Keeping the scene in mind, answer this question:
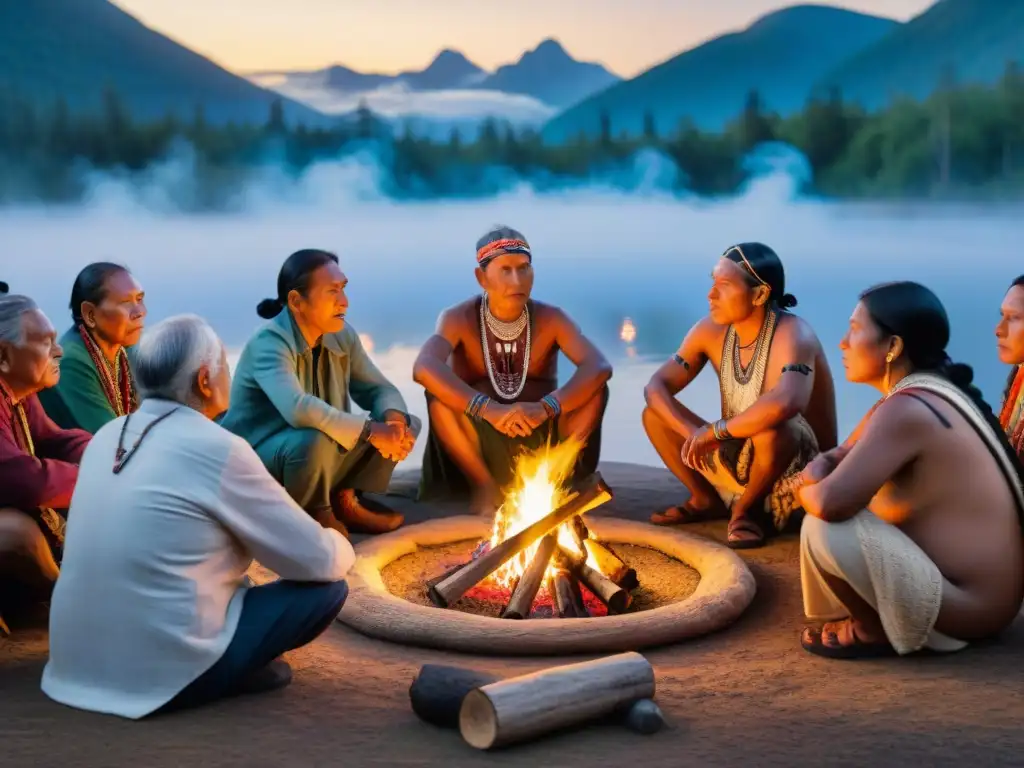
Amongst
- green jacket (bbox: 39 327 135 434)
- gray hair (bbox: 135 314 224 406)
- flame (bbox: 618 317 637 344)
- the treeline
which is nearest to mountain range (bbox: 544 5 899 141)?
the treeline

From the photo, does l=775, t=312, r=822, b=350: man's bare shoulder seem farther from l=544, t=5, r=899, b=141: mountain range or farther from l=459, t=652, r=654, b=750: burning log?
l=544, t=5, r=899, b=141: mountain range

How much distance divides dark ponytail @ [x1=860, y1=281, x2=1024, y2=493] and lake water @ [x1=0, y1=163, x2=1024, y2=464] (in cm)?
721

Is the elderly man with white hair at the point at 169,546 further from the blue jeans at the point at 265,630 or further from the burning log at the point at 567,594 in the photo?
the burning log at the point at 567,594

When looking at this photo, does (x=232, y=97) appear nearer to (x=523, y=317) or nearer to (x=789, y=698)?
(x=523, y=317)

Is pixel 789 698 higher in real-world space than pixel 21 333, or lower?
lower

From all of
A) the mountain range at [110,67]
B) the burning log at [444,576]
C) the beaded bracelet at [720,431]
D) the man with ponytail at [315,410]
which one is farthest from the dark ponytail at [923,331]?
the mountain range at [110,67]

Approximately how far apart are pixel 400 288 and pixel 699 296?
2979 millimetres

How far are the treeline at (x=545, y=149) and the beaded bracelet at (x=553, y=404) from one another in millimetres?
6264

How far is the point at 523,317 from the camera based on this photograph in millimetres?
6469

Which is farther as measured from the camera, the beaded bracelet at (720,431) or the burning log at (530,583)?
the beaded bracelet at (720,431)

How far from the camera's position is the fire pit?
4469mm

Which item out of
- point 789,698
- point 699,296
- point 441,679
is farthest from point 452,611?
point 699,296

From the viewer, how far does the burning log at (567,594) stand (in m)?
4.89

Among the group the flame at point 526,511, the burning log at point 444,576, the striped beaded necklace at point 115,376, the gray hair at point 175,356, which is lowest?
the burning log at point 444,576
